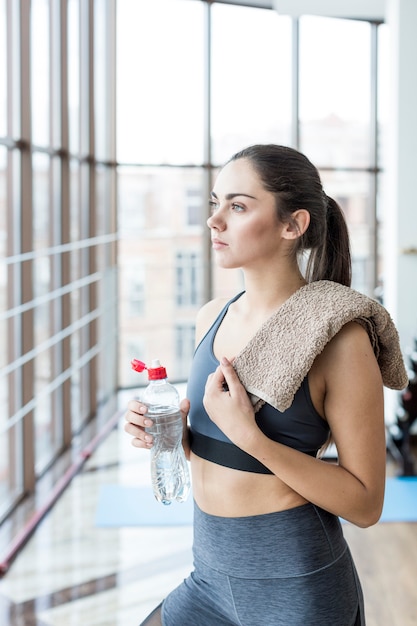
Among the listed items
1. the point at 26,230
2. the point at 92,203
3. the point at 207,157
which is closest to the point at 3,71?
the point at 26,230

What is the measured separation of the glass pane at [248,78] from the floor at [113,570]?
3438 mm

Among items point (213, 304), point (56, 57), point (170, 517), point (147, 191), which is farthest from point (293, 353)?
point (147, 191)

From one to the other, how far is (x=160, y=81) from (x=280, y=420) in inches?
201

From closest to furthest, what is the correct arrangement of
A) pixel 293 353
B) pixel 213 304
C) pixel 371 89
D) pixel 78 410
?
pixel 293 353 < pixel 213 304 < pixel 78 410 < pixel 371 89

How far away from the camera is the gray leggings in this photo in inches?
44.4

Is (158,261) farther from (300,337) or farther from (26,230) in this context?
(300,337)

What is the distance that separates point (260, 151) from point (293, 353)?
1.02 feet

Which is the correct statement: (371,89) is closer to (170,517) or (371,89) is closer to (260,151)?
Result: (170,517)

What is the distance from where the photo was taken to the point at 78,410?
479 cm

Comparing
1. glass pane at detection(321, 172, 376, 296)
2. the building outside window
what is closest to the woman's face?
the building outside window

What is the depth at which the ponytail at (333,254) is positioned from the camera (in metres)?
1.25

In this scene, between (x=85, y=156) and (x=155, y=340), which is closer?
(x=85, y=156)

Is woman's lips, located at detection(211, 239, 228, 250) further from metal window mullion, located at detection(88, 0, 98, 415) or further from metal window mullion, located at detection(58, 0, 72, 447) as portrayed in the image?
metal window mullion, located at detection(88, 0, 98, 415)

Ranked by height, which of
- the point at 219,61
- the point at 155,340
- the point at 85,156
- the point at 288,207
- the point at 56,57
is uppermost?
the point at 219,61
